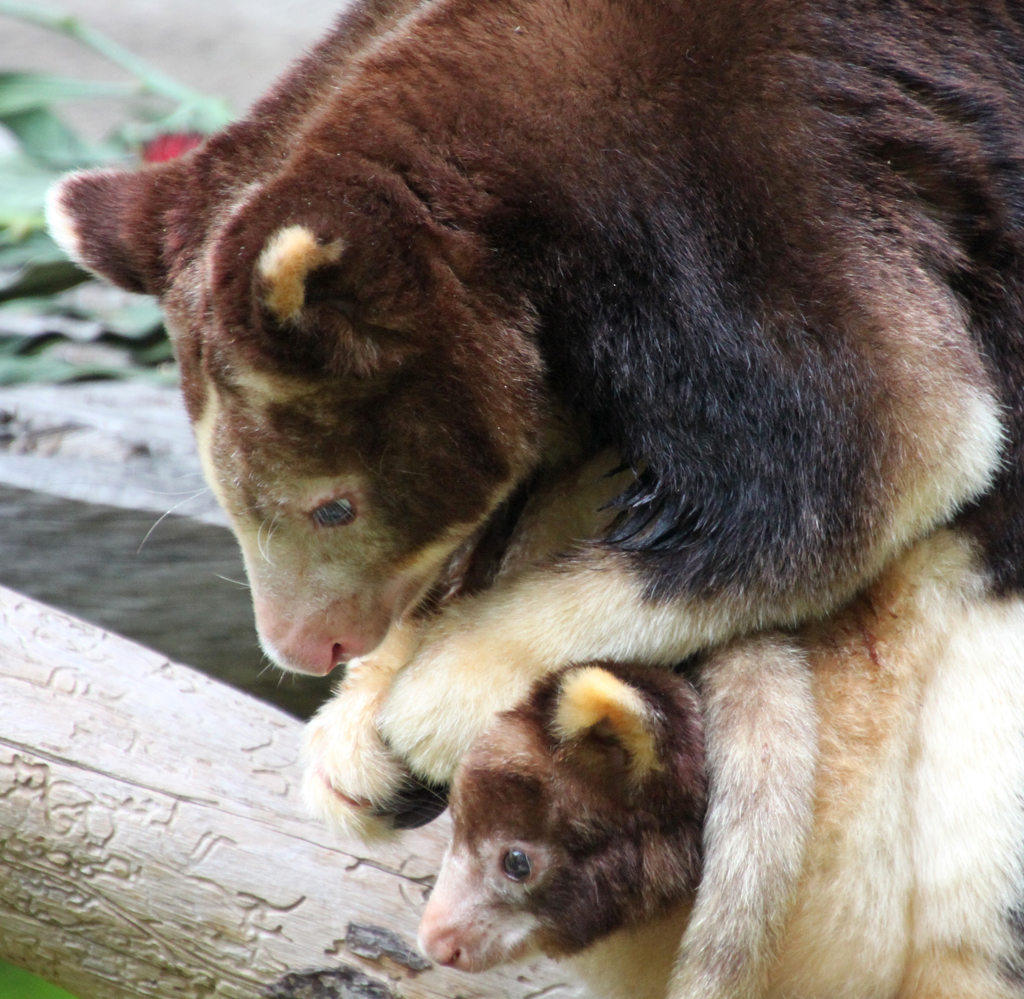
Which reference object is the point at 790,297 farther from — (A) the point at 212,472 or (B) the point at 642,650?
(A) the point at 212,472

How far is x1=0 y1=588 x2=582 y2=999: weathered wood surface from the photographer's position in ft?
8.50

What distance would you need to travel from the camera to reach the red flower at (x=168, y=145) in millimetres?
5238

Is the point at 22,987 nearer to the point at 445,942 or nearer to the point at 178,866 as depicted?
the point at 178,866

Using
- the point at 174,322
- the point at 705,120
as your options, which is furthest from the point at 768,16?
the point at 174,322

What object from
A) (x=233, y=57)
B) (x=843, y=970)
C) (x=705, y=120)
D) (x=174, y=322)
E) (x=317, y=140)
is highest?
(x=705, y=120)

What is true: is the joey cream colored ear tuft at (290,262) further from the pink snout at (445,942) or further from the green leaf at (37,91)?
the green leaf at (37,91)

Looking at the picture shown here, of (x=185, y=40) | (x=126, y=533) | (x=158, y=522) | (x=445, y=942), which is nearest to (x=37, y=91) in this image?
(x=126, y=533)

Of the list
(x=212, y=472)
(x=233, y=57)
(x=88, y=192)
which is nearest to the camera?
(x=212, y=472)

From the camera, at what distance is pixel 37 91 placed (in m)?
6.09

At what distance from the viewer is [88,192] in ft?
8.95

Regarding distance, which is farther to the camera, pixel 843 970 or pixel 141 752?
pixel 141 752

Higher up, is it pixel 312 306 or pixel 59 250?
pixel 312 306

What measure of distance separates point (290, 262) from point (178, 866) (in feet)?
4.07

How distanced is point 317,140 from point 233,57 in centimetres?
752
